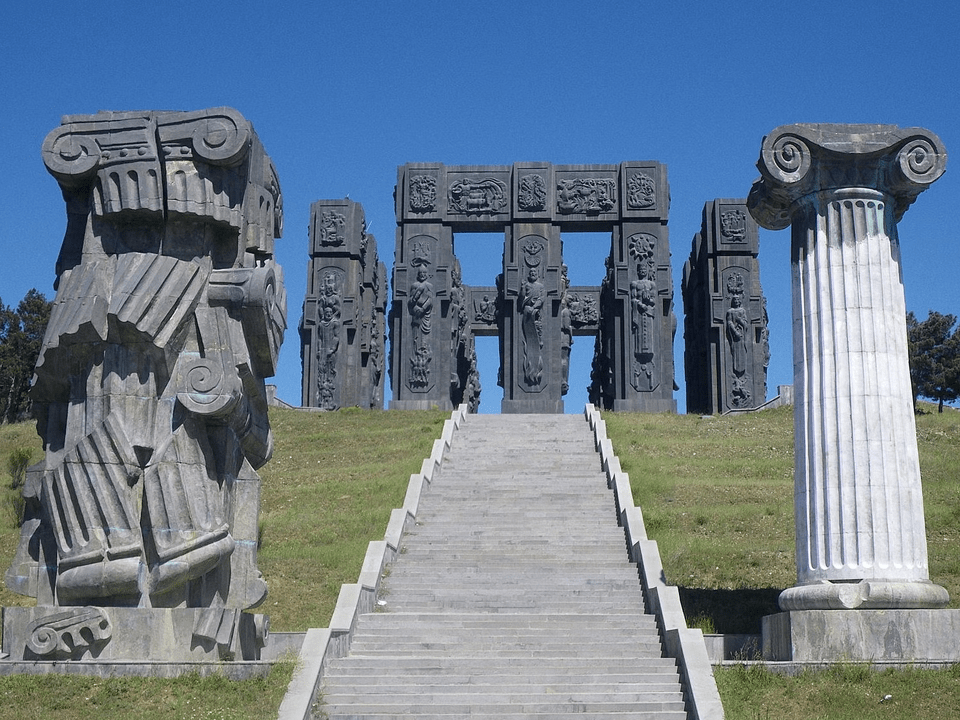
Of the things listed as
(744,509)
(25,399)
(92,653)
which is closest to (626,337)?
(744,509)

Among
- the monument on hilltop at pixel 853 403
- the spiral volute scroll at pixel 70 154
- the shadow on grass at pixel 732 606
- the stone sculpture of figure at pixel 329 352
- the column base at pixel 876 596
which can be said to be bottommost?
the shadow on grass at pixel 732 606

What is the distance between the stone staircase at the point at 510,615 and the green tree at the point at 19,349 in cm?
2552

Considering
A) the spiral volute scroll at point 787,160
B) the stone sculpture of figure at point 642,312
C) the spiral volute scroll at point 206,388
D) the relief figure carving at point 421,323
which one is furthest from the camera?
the stone sculpture of figure at point 642,312

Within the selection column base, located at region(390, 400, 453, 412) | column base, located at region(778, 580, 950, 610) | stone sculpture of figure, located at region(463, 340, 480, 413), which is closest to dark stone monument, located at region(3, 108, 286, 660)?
column base, located at region(778, 580, 950, 610)

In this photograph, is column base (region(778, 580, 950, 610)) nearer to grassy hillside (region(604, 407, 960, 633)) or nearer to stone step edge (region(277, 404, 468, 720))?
grassy hillside (region(604, 407, 960, 633))

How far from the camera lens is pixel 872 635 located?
39.7 feet

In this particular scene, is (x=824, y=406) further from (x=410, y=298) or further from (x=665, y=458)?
(x=410, y=298)

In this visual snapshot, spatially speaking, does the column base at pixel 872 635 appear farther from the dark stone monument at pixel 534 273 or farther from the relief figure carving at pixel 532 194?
the relief figure carving at pixel 532 194

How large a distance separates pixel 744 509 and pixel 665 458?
5.62 m

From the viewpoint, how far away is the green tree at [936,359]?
155ft

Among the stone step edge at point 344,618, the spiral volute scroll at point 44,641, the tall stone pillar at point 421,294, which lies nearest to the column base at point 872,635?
the stone step edge at point 344,618

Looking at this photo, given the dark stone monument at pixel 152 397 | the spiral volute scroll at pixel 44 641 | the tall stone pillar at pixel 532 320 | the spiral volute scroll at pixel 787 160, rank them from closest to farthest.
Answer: the spiral volute scroll at pixel 44 641, the dark stone monument at pixel 152 397, the spiral volute scroll at pixel 787 160, the tall stone pillar at pixel 532 320

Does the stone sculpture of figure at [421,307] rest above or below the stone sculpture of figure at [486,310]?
below

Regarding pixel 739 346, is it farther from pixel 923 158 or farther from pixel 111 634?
pixel 111 634
